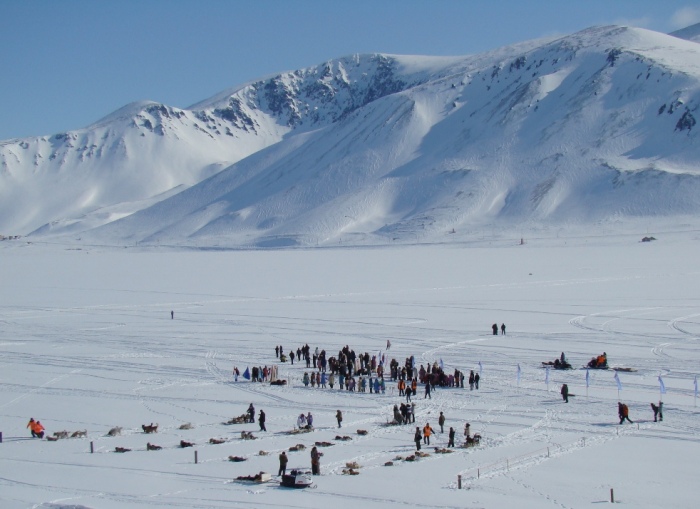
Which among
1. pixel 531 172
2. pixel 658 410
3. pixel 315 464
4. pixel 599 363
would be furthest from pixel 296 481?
pixel 531 172

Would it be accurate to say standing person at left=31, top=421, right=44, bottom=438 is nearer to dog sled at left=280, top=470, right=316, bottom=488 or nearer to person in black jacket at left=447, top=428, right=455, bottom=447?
dog sled at left=280, top=470, right=316, bottom=488

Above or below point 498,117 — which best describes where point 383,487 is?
below

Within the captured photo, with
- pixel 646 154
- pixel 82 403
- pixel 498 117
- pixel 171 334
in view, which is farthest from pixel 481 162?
pixel 82 403

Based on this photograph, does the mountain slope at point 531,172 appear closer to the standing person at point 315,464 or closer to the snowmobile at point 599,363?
the snowmobile at point 599,363

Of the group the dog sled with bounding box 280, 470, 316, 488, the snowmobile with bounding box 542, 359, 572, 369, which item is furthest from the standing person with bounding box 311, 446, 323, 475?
the snowmobile with bounding box 542, 359, 572, 369

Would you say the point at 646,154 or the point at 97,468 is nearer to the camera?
the point at 97,468

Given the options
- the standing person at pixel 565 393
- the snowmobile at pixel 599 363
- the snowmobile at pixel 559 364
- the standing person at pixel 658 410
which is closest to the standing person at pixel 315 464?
the standing person at pixel 565 393

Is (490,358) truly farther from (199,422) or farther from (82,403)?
(82,403)

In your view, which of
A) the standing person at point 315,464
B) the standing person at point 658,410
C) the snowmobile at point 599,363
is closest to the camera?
the standing person at point 315,464

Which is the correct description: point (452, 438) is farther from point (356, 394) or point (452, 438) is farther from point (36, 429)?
point (36, 429)
